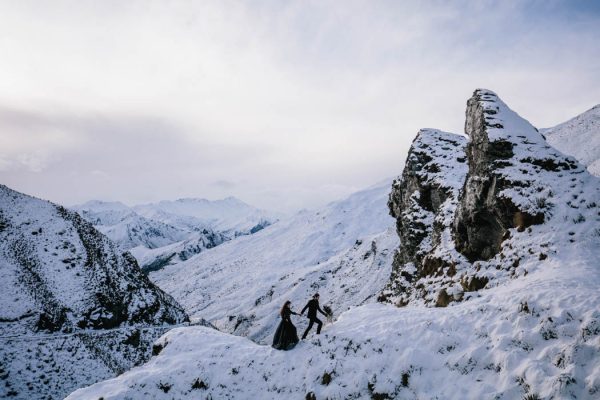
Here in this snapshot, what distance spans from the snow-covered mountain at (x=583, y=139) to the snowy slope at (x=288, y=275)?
142ft

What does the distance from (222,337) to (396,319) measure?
9057mm

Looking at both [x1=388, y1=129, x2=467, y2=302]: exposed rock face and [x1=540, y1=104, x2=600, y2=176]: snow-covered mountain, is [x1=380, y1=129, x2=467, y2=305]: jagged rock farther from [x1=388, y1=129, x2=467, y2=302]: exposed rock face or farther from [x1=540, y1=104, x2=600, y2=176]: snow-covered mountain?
[x1=540, y1=104, x2=600, y2=176]: snow-covered mountain

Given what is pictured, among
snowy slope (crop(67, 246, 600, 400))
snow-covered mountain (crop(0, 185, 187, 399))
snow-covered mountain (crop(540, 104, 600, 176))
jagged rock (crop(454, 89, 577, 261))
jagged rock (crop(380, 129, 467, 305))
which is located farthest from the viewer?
snow-covered mountain (crop(540, 104, 600, 176))

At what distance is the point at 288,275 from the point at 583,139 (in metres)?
92.4

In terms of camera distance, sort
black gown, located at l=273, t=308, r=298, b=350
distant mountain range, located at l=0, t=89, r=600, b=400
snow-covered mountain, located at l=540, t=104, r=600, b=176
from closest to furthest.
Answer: distant mountain range, located at l=0, t=89, r=600, b=400, black gown, located at l=273, t=308, r=298, b=350, snow-covered mountain, located at l=540, t=104, r=600, b=176

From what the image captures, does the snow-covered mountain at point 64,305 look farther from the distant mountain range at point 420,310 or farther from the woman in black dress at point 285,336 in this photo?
the woman in black dress at point 285,336

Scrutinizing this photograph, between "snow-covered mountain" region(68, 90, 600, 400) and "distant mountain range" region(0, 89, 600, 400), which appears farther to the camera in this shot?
"distant mountain range" region(0, 89, 600, 400)

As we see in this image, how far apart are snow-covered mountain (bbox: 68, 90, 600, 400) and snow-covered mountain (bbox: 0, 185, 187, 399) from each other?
97.0 feet

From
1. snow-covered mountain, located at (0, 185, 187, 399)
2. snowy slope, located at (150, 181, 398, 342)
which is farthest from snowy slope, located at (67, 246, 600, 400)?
snowy slope, located at (150, 181, 398, 342)

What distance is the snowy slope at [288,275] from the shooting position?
3331 inches

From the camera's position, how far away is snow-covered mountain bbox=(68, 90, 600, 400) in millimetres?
10070

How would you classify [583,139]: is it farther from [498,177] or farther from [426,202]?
[498,177]

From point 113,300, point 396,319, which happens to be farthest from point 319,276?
point 396,319

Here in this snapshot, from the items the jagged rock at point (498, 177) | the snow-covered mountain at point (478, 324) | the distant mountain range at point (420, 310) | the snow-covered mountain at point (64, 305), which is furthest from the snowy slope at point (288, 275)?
the snow-covered mountain at point (478, 324)
